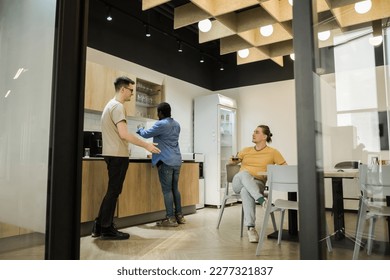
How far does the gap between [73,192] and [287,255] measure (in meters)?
1.90

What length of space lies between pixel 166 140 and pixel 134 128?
47.7 inches

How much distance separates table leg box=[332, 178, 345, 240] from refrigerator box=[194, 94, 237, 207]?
437 centimetres

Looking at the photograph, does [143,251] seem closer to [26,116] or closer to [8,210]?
[8,210]

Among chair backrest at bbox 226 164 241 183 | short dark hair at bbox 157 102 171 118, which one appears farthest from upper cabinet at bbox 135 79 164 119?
chair backrest at bbox 226 164 241 183

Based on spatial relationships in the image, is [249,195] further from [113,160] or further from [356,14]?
[356,14]

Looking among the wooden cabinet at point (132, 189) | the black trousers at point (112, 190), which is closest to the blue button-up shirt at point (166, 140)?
the wooden cabinet at point (132, 189)

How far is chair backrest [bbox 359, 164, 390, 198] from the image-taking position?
1335mm

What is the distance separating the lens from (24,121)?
6.72ft

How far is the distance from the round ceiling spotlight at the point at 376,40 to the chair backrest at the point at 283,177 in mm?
1421

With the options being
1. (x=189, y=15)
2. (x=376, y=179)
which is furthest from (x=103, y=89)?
(x=376, y=179)

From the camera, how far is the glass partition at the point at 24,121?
1.88 m

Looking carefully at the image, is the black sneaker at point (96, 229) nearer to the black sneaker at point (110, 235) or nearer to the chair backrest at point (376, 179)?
the black sneaker at point (110, 235)

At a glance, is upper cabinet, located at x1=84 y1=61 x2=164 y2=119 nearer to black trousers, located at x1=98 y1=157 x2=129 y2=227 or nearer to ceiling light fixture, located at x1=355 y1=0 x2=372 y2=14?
black trousers, located at x1=98 y1=157 x2=129 y2=227
